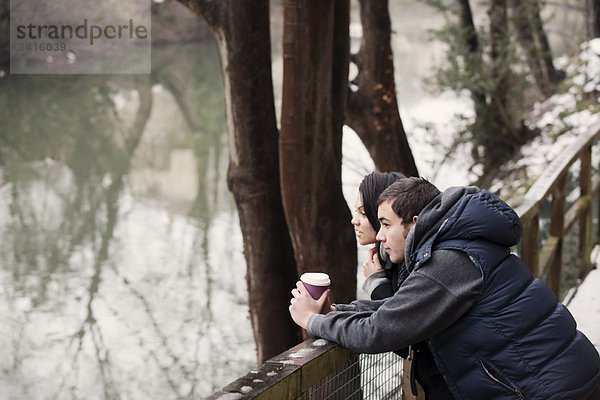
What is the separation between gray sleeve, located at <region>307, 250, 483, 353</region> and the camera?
237 centimetres

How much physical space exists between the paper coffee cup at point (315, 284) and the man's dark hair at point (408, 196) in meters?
0.24

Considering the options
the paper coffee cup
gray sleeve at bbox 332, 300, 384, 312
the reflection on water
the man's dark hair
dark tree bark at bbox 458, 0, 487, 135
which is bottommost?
the reflection on water

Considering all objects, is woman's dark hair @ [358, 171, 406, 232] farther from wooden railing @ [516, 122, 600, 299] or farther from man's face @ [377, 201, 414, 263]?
wooden railing @ [516, 122, 600, 299]

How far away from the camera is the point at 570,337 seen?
2.46 m

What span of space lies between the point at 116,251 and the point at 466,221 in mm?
9996

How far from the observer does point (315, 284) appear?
2557mm

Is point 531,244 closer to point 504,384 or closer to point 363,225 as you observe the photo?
point 363,225

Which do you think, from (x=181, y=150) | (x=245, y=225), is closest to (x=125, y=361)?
(x=245, y=225)

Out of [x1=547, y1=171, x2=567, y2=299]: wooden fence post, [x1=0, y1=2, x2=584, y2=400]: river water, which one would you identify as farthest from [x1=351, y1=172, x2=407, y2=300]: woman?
[x1=0, y1=2, x2=584, y2=400]: river water

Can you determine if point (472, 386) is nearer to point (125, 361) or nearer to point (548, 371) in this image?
point (548, 371)

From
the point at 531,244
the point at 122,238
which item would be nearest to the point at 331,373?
the point at 531,244

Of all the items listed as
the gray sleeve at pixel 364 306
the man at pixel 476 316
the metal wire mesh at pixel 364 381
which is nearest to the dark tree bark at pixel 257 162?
the metal wire mesh at pixel 364 381

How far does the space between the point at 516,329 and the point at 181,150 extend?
15.3m

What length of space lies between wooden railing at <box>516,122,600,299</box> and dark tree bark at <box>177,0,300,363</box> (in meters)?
1.57
